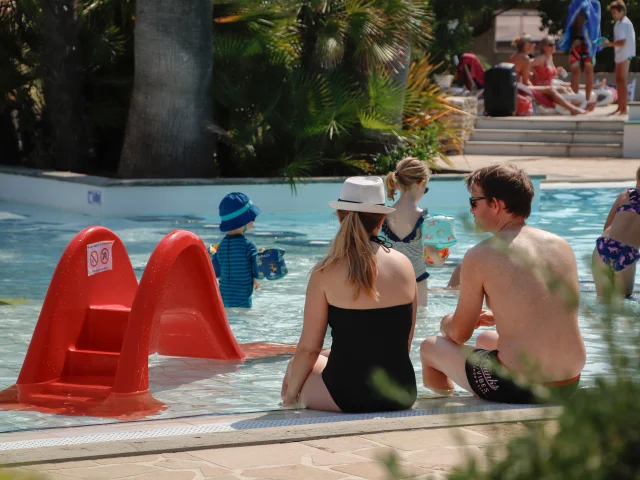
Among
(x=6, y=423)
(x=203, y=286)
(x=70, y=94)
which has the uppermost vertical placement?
(x=70, y=94)

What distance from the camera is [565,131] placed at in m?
20.5

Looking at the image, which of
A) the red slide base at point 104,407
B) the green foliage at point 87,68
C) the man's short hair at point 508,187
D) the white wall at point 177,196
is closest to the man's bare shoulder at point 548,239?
the man's short hair at point 508,187

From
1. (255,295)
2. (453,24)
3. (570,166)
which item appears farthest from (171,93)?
(453,24)

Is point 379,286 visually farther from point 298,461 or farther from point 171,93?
point 171,93

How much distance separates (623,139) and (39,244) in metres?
11.6

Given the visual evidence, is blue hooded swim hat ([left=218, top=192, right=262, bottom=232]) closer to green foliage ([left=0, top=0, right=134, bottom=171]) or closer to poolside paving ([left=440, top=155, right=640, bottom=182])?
green foliage ([left=0, top=0, right=134, bottom=171])

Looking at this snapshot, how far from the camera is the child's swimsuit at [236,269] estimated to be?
737 centimetres

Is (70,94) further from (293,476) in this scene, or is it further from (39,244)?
(293,476)

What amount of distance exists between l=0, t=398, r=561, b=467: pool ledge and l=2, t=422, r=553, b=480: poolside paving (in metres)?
0.04

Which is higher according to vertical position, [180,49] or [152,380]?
[180,49]

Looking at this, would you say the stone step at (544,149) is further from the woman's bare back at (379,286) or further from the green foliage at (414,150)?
the woman's bare back at (379,286)

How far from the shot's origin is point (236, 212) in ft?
23.8

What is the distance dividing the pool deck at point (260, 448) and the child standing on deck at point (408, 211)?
10.1 ft

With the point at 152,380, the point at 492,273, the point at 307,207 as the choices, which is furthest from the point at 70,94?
the point at 492,273
